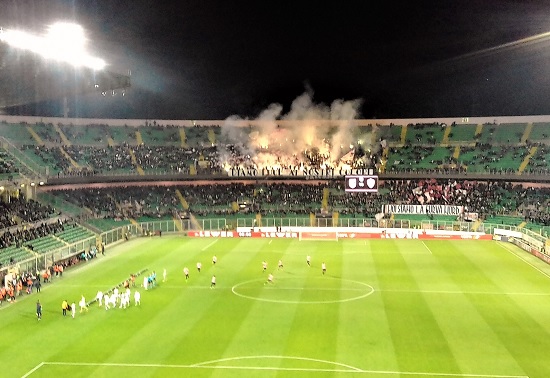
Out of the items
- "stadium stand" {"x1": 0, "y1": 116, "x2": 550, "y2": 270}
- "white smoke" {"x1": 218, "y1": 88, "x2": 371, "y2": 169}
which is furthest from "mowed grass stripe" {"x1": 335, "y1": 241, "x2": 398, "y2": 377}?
"white smoke" {"x1": 218, "y1": 88, "x2": 371, "y2": 169}

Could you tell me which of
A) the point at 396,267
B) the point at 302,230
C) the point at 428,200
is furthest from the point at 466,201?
the point at 396,267

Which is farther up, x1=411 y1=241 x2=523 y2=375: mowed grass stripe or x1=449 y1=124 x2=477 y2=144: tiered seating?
x1=449 y1=124 x2=477 y2=144: tiered seating

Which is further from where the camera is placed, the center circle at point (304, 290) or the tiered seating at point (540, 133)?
the tiered seating at point (540, 133)

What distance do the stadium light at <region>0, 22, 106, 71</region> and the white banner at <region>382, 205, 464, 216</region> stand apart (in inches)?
1612

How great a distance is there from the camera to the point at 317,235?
60.7 m

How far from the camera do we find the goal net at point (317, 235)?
6041 centimetres

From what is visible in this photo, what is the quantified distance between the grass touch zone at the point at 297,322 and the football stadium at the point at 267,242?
0.15 m

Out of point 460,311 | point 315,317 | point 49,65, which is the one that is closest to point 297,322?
point 315,317

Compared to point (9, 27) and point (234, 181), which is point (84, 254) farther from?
point (234, 181)

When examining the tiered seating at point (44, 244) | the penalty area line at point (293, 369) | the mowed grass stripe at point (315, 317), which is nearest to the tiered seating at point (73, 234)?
the tiered seating at point (44, 244)

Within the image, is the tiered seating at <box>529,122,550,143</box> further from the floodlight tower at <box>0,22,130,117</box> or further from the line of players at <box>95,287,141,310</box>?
the line of players at <box>95,287,141,310</box>

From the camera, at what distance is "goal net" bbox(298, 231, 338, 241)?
60.4 meters

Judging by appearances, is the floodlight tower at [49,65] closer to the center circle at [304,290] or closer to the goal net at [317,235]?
the center circle at [304,290]

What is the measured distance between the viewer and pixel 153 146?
261ft
